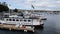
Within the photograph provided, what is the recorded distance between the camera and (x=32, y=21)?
4659 cm

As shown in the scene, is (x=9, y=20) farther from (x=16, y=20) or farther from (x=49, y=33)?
(x=49, y=33)

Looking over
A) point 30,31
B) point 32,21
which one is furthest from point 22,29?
point 32,21

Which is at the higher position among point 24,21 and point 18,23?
point 24,21

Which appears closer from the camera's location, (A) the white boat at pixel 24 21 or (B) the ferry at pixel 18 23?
(B) the ferry at pixel 18 23

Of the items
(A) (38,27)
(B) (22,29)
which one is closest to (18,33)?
(B) (22,29)

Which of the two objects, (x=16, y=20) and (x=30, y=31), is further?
(x=16, y=20)

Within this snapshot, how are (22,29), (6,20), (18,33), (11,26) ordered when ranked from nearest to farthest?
(18,33) < (22,29) < (11,26) < (6,20)

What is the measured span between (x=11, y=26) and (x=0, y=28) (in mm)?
2744

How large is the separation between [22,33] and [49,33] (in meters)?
5.27

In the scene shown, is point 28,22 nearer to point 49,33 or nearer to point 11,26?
point 11,26

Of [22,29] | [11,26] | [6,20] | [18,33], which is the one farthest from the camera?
[6,20]

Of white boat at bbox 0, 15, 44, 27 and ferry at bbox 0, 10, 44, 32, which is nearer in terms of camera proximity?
ferry at bbox 0, 10, 44, 32

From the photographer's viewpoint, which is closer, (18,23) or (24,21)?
(18,23)

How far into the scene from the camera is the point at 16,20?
4806 centimetres
